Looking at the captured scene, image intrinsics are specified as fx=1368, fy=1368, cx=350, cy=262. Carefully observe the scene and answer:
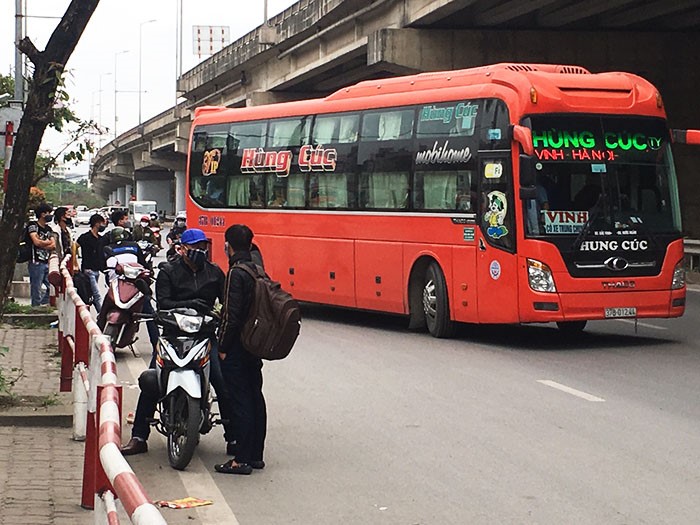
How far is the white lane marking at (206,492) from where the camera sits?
743 cm

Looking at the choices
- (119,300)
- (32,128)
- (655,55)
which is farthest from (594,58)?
(32,128)

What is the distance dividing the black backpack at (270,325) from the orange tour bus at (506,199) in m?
7.32

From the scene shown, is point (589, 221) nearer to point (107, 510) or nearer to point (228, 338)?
point (228, 338)

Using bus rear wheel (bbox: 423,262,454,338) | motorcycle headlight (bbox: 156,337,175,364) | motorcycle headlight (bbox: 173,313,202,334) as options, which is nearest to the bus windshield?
bus rear wheel (bbox: 423,262,454,338)

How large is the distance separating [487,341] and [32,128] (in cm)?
778

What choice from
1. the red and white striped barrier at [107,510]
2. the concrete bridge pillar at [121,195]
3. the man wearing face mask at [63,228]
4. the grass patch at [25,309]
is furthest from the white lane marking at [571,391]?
the concrete bridge pillar at [121,195]

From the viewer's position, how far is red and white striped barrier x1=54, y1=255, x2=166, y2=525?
362 centimetres

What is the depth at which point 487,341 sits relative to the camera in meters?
17.1

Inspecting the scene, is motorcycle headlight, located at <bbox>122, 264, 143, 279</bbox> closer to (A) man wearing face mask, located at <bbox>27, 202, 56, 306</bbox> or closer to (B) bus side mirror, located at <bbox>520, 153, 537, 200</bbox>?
(B) bus side mirror, located at <bbox>520, 153, 537, 200</bbox>

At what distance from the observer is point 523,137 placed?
50.7ft

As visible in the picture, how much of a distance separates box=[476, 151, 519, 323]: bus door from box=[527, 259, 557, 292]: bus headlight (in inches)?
8.3

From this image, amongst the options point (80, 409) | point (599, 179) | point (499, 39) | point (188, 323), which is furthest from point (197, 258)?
point (499, 39)

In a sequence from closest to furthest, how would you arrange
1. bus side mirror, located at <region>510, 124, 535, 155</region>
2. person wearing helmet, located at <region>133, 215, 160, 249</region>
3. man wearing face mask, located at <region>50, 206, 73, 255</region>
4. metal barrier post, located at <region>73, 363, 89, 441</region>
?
metal barrier post, located at <region>73, 363, 89, 441</region> < bus side mirror, located at <region>510, 124, 535, 155</region> < person wearing helmet, located at <region>133, 215, 160, 249</region> < man wearing face mask, located at <region>50, 206, 73, 255</region>

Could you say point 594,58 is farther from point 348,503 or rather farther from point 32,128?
point 348,503
